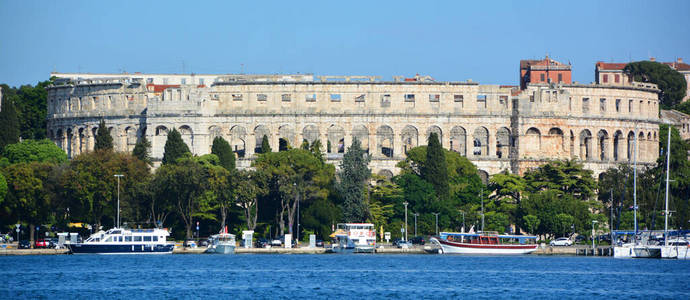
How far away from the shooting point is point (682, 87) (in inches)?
6983

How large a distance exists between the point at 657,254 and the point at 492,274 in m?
19.7

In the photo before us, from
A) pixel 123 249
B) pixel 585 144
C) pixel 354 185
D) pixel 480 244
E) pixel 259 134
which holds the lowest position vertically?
pixel 123 249

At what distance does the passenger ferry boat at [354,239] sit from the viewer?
109 metres

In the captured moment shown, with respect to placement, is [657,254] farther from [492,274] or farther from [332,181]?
[332,181]

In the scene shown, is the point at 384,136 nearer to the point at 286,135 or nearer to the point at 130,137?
the point at 286,135

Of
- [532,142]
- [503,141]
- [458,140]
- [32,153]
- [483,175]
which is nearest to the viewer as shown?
[32,153]

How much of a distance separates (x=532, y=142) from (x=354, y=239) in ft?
113

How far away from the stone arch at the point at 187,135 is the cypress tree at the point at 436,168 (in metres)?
24.9

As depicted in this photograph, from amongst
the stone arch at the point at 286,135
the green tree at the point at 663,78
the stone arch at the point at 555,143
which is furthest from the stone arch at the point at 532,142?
the green tree at the point at 663,78

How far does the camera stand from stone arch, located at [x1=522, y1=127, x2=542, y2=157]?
137m

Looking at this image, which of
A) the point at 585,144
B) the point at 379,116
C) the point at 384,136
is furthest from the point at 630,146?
the point at 379,116

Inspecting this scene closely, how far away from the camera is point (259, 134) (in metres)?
142

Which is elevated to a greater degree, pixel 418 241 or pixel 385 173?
pixel 385 173

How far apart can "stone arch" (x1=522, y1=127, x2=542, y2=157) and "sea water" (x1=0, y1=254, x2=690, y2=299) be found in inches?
1288
